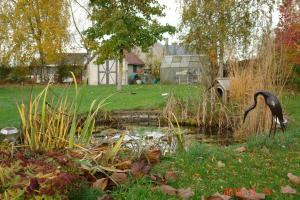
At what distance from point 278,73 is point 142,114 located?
16.6 feet

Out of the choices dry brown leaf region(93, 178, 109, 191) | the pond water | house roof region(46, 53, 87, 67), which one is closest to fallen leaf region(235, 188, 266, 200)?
dry brown leaf region(93, 178, 109, 191)

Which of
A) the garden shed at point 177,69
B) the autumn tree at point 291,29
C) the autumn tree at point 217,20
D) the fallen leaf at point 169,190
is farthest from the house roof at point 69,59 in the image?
the fallen leaf at point 169,190

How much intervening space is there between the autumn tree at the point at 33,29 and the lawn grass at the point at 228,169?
22.6 m

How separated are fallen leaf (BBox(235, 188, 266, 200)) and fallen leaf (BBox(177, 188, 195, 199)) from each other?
32cm

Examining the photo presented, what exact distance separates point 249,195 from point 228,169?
3.35 feet

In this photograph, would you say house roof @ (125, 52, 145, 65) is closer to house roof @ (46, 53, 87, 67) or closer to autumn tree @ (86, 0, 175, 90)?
house roof @ (46, 53, 87, 67)

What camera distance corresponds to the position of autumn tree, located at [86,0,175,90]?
19938 millimetres

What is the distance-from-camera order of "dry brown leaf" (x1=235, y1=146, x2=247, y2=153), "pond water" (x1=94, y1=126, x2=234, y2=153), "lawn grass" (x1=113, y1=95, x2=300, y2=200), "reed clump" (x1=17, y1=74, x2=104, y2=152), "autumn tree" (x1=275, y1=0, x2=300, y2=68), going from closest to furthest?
"lawn grass" (x1=113, y1=95, x2=300, y2=200)
"reed clump" (x1=17, y1=74, x2=104, y2=152)
"pond water" (x1=94, y1=126, x2=234, y2=153)
"dry brown leaf" (x1=235, y1=146, x2=247, y2=153)
"autumn tree" (x1=275, y1=0, x2=300, y2=68)

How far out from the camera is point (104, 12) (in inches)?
813

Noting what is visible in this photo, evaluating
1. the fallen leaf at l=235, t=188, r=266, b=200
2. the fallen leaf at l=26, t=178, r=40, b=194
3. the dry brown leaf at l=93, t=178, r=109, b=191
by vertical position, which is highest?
the fallen leaf at l=26, t=178, r=40, b=194

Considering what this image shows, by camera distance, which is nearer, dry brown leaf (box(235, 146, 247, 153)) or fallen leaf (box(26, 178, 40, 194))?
fallen leaf (box(26, 178, 40, 194))

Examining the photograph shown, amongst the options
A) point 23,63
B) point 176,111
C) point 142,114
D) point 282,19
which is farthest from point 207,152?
point 23,63

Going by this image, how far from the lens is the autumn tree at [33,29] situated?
86.1 ft

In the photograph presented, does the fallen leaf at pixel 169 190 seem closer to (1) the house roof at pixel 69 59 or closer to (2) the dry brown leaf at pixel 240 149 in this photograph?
(2) the dry brown leaf at pixel 240 149
